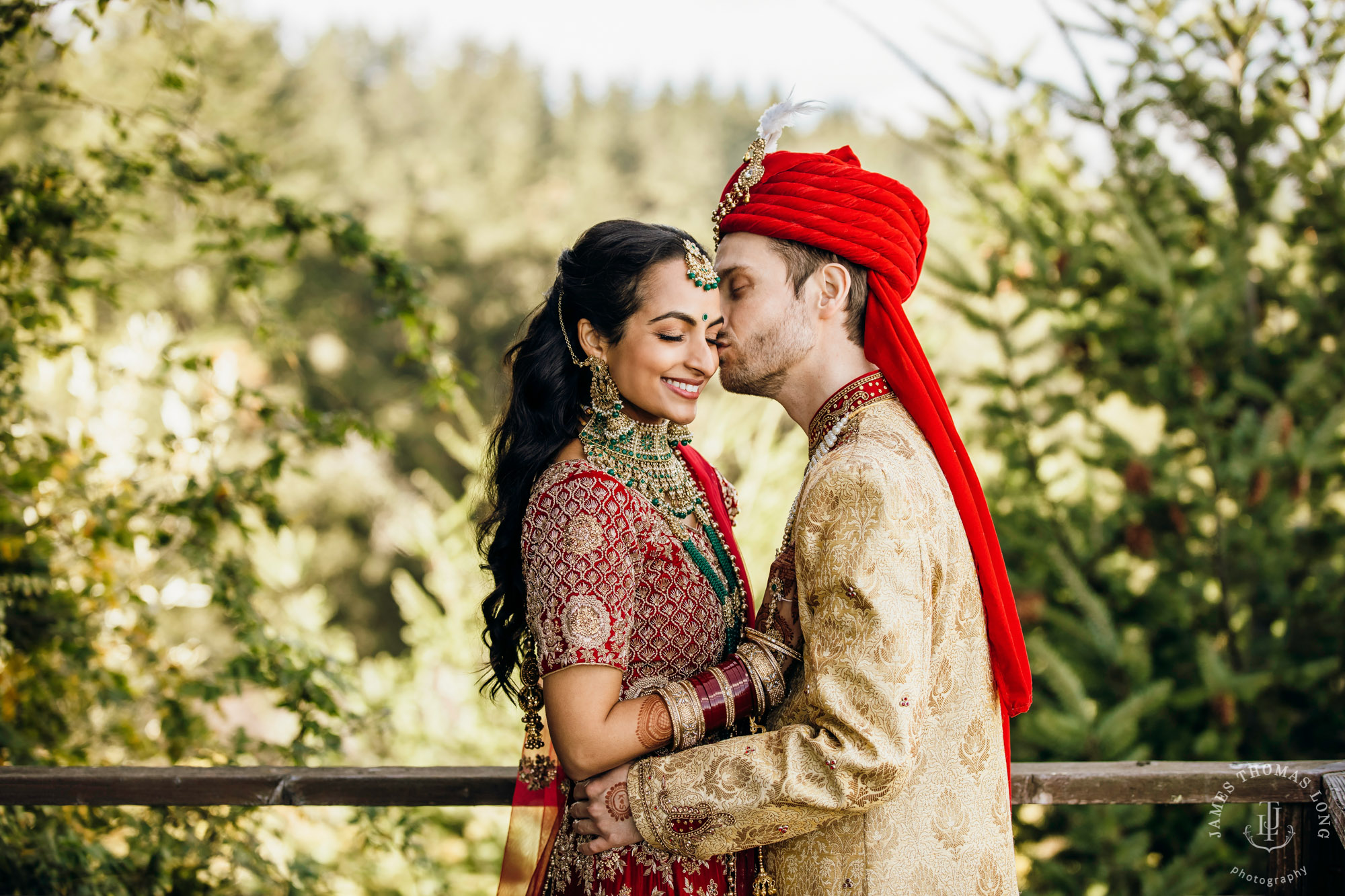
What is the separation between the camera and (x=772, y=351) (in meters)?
1.88

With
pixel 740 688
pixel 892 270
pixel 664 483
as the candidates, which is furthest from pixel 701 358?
pixel 740 688

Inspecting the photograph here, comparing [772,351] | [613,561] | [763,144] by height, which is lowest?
[613,561]

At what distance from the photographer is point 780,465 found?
5090 mm

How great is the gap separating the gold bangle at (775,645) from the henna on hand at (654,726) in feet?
0.71

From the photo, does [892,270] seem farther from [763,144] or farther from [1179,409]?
[1179,409]

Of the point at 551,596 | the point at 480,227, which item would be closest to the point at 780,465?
the point at 551,596

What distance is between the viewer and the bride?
163 cm

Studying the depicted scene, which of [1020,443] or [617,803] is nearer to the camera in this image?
[617,803]

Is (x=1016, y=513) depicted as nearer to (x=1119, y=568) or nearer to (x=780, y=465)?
(x=1119, y=568)

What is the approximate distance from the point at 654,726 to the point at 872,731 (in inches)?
14.9

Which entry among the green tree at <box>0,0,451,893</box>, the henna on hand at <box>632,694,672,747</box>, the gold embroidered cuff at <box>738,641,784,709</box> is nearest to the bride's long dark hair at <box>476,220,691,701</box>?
the henna on hand at <box>632,694,672,747</box>

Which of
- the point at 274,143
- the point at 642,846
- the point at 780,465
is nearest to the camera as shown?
the point at 642,846

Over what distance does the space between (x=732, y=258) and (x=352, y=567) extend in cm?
1893

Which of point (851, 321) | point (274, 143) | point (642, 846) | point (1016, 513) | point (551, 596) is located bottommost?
point (642, 846)
